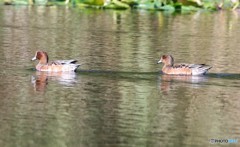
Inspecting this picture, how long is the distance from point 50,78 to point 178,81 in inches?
108

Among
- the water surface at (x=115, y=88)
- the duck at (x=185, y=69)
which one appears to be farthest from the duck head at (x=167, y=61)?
the water surface at (x=115, y=88)

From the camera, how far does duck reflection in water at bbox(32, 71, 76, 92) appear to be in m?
19.5

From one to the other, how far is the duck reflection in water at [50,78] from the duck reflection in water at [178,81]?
74.4 inches

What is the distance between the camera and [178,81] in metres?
20.8

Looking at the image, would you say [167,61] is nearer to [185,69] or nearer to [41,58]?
[185,69]

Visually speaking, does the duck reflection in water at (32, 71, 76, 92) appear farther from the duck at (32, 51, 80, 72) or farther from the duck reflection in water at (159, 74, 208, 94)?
the duck reflection in water at (159, 74, 208, 94)

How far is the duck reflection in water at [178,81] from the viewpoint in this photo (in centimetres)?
1995

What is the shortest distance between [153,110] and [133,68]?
544cm

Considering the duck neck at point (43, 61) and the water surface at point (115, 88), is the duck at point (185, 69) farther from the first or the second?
the duck neck at point (43, 61)

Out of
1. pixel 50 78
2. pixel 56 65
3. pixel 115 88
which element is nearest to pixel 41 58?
pixel 56 65

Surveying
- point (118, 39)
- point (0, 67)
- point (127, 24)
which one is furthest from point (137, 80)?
point (127, 24)

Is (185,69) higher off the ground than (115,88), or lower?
lower

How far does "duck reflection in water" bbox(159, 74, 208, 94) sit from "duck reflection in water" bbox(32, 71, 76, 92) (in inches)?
74.4

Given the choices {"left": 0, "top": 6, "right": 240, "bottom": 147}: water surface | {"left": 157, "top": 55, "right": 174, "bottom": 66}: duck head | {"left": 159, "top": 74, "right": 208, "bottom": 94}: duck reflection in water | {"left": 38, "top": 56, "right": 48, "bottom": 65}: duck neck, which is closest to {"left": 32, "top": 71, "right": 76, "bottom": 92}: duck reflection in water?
{"left": 0, "top": 6, "right": 240, "bottom": 147}: water surface
